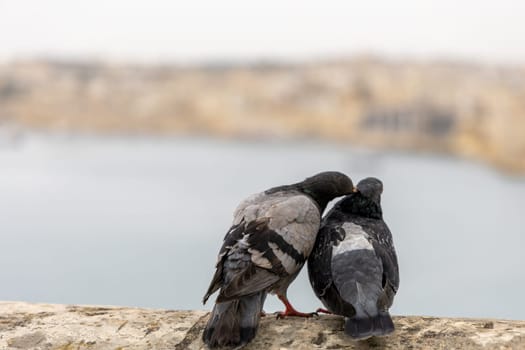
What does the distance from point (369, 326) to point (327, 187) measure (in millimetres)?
718

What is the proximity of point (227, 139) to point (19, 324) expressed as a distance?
21.2m

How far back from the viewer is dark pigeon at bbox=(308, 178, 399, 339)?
2.06m

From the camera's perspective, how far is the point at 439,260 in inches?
368

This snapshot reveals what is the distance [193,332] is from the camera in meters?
2.31

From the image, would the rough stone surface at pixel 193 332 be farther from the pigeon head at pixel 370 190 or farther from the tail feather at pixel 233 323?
the pigeon head at pixel 370 190

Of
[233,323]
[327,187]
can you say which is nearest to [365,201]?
[327,187]

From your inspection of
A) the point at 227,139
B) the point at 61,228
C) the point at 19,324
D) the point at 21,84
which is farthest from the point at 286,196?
the point at 21,84

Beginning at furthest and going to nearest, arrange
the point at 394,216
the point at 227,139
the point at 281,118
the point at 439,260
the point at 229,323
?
1. the point at 281,118
2. the point at 227,139
3. the point at 394,216
4. the point at 439,260
5. the point at 229,323

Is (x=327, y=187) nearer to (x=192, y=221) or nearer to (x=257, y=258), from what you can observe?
(x=257, y=258)

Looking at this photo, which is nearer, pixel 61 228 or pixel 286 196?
pixel 286 196

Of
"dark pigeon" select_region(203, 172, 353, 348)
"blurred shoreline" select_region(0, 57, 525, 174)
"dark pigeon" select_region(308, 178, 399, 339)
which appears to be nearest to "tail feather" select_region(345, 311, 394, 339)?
"dark pigeon" select_region(308, 178, 399, 339)

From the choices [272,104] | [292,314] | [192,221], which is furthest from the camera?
[272,104]

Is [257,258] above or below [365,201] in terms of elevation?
below

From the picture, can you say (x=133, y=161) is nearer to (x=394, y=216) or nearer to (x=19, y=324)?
(x=394, y=216)
